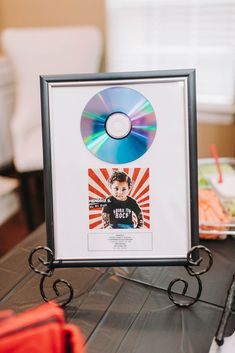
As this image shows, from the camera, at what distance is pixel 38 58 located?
Result: 2.23 m

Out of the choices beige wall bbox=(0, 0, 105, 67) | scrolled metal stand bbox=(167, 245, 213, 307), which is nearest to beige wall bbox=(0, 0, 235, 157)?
beige wall bbox=(0, 0, 105, 67)

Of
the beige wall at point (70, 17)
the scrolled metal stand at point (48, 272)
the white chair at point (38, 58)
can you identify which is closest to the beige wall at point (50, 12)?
the beige wall at point (70, 17)

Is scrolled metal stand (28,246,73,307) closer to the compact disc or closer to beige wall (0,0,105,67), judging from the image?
the compact disc

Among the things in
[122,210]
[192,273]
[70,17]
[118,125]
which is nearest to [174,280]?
[192,273]

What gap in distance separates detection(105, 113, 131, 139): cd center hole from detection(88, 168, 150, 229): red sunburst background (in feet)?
0.22

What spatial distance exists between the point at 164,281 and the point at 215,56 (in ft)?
5.29

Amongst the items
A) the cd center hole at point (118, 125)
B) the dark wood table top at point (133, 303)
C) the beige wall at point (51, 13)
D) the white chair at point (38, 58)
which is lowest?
the dark wood table top at point (133, 303)

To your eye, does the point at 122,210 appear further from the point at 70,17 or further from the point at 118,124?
the point at 70,17

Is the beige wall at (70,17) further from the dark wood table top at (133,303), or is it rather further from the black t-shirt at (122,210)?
the black t-shirt at (122,210)

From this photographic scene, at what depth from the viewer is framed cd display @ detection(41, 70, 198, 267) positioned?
2.31ft

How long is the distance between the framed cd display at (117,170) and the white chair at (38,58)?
147 centimetres

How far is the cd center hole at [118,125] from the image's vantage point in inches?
28.0

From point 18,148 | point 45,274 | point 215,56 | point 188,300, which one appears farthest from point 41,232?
point 215,56

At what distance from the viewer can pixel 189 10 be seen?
80.7 inches
